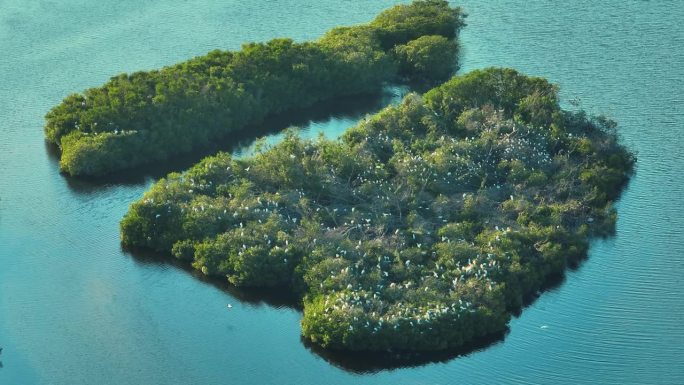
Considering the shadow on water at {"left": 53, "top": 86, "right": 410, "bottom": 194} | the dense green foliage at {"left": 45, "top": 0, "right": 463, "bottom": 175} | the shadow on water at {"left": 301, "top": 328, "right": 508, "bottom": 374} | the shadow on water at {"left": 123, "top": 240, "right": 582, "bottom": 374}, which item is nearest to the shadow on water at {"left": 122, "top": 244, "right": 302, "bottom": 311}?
the shadow on water at {"left": 123, "top": 240, "right": 582, "bottom": 374}

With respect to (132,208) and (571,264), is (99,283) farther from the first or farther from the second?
(571,264)

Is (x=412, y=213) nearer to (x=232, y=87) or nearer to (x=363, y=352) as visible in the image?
(x=363, y=352)

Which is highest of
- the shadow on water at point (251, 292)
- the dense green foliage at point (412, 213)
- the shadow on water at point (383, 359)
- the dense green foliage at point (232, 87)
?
the dense green foliage at point (232, 87)

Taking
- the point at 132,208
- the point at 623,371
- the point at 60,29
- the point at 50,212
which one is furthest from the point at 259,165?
the point at 60,29

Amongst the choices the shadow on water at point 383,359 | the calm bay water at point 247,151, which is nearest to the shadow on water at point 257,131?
the calm bay water at point 247,151

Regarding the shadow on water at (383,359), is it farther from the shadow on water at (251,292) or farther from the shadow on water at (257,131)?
the shadow on water at (257,131)

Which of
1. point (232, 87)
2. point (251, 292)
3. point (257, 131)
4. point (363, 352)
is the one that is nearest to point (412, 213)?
point (251, 292)
